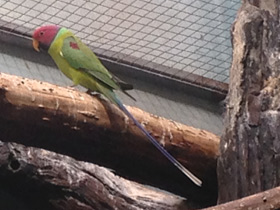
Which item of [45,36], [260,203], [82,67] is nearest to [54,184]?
[82,67]

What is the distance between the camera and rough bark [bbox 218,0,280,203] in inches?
54.3

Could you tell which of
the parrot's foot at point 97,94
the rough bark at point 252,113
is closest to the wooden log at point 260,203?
the rough bark at point 252,113

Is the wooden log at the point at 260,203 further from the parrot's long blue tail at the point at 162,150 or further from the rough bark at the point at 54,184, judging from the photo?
the rough bark at the point at 54,184

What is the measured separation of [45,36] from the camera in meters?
1.62

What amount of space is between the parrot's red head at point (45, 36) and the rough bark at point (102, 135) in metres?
0.28

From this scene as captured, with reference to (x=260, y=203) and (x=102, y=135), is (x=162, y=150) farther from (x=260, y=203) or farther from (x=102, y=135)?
(x=260, y=203)

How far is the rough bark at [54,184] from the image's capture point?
1.44 meters

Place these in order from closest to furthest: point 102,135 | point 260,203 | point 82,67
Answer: point 260,203 < point 102,135 < point 82,67

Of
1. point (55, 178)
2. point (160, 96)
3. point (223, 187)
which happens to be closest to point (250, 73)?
point (223, 187)

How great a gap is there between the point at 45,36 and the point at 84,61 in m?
0.16

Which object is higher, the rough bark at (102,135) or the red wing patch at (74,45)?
the red wing patch at (74,45)

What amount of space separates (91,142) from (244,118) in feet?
1.17

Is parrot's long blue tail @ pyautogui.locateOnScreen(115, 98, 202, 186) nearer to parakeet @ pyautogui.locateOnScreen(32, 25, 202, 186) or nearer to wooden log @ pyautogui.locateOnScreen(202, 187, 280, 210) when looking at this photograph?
parakeet @ pyautogui.locateOnScreen(32, 25, 202, 186)

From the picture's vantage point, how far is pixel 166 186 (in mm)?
1532
